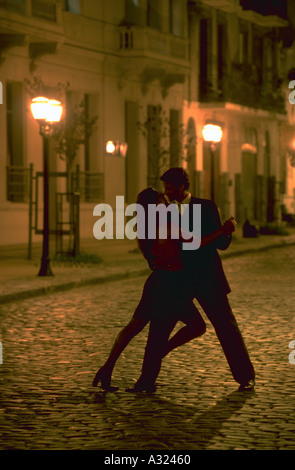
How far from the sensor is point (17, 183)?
2784 cm

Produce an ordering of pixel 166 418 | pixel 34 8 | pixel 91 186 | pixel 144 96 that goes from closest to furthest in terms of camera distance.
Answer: pixel 166 418
pixel 34 8
pixel 91 186
pixel 144 96

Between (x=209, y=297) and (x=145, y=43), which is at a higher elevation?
(x=145, y=43)

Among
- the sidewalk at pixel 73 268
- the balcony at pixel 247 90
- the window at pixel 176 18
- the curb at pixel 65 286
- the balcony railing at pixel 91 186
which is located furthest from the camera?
the balcony at pixel 247 90

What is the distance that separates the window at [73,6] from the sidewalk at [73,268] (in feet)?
19.3

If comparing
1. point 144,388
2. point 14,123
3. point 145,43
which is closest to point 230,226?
point 144,388

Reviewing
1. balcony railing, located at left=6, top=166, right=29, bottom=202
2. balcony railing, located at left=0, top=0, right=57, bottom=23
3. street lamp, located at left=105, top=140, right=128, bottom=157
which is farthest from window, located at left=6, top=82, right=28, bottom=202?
street lamp, located at left=105, top=140, right=128, bottom=157

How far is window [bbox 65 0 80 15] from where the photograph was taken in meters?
30.5

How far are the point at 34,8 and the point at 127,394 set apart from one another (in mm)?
19720

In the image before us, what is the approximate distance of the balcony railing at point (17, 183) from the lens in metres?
27.8

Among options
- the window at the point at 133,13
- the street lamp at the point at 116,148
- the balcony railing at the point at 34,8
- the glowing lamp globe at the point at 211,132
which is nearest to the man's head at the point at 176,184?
the balcony railing at the point at 34,8

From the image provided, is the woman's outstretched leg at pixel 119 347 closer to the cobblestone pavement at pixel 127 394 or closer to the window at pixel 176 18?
the cobblestone pavement at pixel 127 394

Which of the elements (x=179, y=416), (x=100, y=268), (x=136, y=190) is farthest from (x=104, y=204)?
(x=179, y=416)

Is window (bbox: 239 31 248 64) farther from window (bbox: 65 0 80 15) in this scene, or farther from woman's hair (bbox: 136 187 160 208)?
woman's hair (bbox: 136 187 160 208)

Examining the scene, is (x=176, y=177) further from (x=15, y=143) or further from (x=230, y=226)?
(x=15, y=143)
